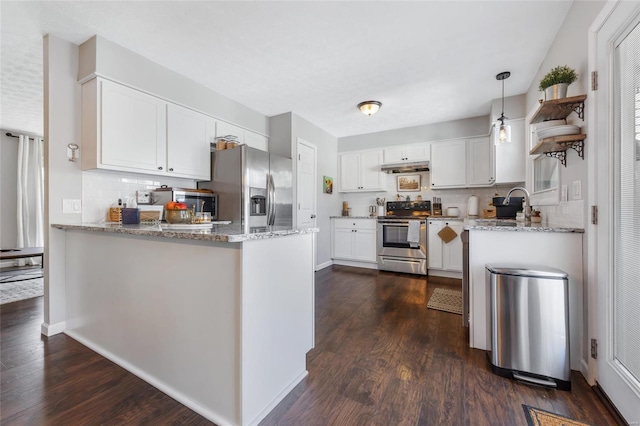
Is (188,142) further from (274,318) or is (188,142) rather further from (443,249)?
(443,249)

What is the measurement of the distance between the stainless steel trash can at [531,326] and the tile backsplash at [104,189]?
10.8 ft

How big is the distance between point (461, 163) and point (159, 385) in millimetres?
4629

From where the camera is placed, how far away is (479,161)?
4.20 metres

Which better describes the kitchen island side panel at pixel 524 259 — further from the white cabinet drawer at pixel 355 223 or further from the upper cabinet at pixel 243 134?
the upper cabinet at pixel 243 134

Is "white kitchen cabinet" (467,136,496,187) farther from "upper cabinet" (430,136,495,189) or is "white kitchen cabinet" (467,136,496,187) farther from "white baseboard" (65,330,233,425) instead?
"white baseboard" (65,330,233,425)

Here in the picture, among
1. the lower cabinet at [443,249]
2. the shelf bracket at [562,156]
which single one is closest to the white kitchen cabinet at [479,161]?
the lower cabinet at [443,249]

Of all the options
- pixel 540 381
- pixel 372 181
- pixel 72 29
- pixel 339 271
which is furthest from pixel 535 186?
pixel 72 29

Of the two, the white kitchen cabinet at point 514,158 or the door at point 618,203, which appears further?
the white kitchen cabinet at point 514,158

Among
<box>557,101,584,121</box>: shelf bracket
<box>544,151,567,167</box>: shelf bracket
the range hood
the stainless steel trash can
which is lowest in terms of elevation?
the stainless steel trash can

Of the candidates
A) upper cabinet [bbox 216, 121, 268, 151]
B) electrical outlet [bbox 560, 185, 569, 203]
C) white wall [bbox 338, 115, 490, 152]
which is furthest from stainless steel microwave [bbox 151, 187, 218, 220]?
electrical outlet [bbox 560, 185, 569, 203]

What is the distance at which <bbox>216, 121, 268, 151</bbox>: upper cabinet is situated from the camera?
3.53 metres

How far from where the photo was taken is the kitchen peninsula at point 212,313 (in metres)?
1.24

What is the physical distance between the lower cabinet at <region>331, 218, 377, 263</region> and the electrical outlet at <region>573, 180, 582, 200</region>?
9.92 feet

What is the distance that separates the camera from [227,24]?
7.19ft
